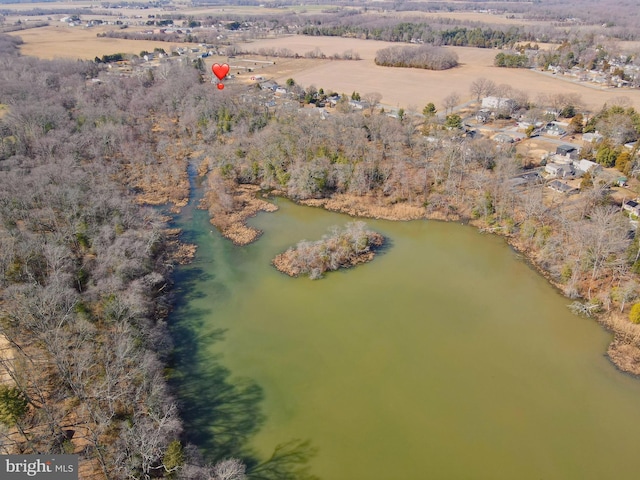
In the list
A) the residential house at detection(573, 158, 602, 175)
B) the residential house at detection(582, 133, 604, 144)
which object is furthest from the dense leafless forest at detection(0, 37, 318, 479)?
the residential house at detection(582, 133, 604, 144)

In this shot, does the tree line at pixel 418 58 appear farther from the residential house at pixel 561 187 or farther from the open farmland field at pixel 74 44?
the open farmland field at pixel 74 44

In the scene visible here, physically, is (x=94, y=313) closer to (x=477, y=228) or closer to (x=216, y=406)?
(x=216, y=406)

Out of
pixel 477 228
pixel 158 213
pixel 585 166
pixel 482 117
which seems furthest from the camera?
pixel 482 117

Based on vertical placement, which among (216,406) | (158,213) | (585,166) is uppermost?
(585,166)

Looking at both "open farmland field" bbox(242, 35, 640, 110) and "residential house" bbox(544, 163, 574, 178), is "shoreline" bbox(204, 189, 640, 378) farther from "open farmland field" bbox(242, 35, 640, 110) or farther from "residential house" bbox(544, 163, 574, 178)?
"open farmland field" bbox(242, 35, 640, 110)

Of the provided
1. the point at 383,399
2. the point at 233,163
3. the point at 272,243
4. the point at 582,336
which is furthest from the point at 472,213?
the point at 233,163

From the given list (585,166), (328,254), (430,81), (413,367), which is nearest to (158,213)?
(328,254)

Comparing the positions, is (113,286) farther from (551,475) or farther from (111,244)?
(551,475)
